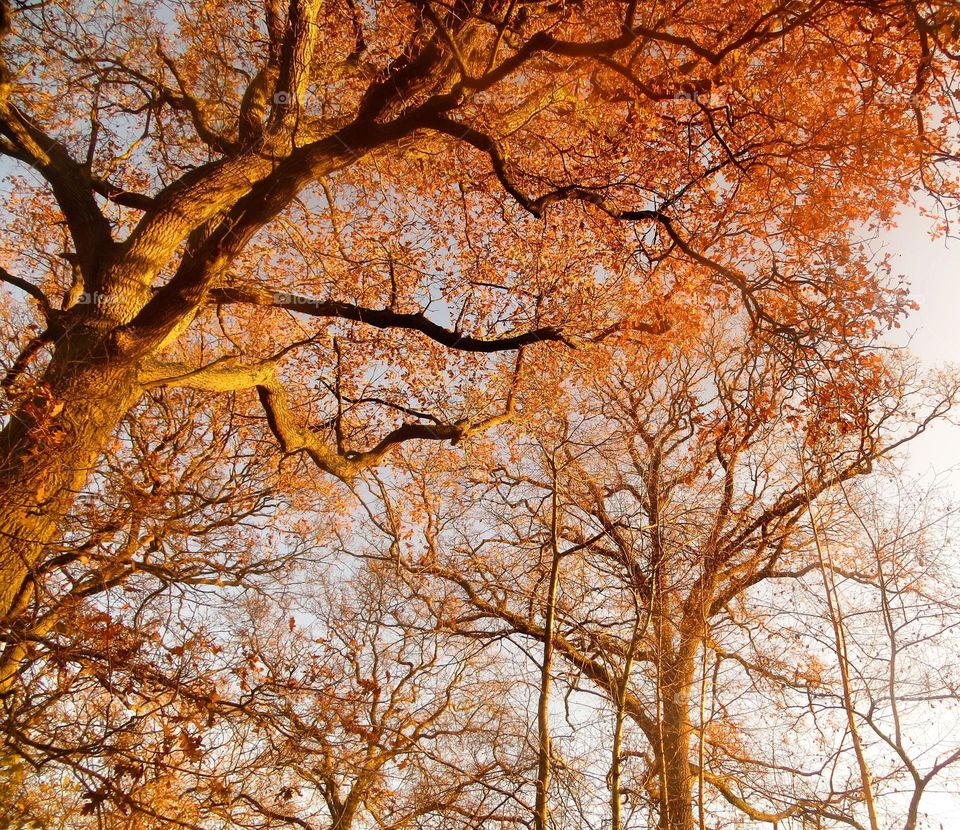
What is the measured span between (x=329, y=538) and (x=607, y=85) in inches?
293

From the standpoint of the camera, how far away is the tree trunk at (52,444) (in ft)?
10.8

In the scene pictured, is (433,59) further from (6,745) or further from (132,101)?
(6,745)

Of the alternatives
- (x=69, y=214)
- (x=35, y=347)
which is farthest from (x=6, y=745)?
(x=69, y=214)

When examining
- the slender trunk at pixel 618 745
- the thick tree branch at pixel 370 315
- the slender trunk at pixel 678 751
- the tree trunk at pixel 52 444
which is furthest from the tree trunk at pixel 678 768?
the tree trunk at pixel 52 444

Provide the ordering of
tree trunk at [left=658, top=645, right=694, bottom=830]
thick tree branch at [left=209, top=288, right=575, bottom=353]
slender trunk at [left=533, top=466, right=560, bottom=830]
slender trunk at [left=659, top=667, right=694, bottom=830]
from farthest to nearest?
slender trunk at [left=659, top=667, right=694, bottom=830]
tree trunk at [left=658, top=645, right=694, bottom=830]
thick tree branch at [left=209, top=288, right=575, bottom=353]
slender trunk at [left=533, top=466, right=560, bottom=830]

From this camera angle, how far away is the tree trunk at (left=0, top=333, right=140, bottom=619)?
10.8 ft

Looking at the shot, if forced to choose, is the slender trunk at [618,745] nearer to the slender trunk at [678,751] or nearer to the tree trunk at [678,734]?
the tree trunk at [678,734]

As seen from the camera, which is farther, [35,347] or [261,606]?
[261,606]

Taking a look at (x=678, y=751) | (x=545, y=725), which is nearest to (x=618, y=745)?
(x=545, y=725)

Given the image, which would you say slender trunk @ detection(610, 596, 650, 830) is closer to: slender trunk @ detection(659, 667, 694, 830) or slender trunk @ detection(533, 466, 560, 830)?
slender trunk @ detection(533, 466, 560, 830)

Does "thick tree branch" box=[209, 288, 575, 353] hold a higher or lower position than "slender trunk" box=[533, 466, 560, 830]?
higher

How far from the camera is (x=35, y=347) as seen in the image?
16.0 feet

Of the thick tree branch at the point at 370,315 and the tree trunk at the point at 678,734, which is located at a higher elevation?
the thick tree branch at the point at 370,315

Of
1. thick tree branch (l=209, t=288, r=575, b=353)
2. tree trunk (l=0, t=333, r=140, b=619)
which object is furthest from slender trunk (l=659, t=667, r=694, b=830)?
tree trunk (l=0, t=333, r=140, b=619)
